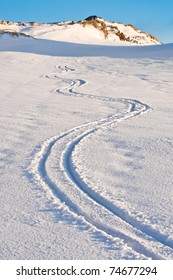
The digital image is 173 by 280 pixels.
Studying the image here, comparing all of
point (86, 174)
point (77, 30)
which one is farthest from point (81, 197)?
point (77, 30)

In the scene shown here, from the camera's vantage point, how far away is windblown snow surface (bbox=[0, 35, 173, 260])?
295 centimetres

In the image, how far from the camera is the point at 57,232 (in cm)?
307

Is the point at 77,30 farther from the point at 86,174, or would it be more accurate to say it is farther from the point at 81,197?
the point at 81,197

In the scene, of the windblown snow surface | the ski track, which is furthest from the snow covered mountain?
the ski track

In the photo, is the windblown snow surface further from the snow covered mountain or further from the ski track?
the snow covered mountain

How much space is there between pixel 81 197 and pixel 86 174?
1.93ft

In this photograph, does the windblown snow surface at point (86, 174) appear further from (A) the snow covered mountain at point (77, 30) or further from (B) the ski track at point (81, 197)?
(A) the snow covered mountain at point (77, 30)

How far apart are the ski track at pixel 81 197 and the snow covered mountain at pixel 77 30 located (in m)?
23.9

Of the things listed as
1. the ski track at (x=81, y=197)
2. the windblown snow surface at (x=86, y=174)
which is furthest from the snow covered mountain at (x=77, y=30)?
the ski track at (x=81, y=197)

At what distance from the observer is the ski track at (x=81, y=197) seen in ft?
9.70

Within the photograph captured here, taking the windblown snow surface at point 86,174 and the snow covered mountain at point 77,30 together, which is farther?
the snow covered mountain at point 77,30

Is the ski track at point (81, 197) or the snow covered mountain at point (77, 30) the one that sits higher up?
the snow covered mountain at point (77, 30)

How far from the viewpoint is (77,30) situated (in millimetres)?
35906

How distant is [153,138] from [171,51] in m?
15.6
